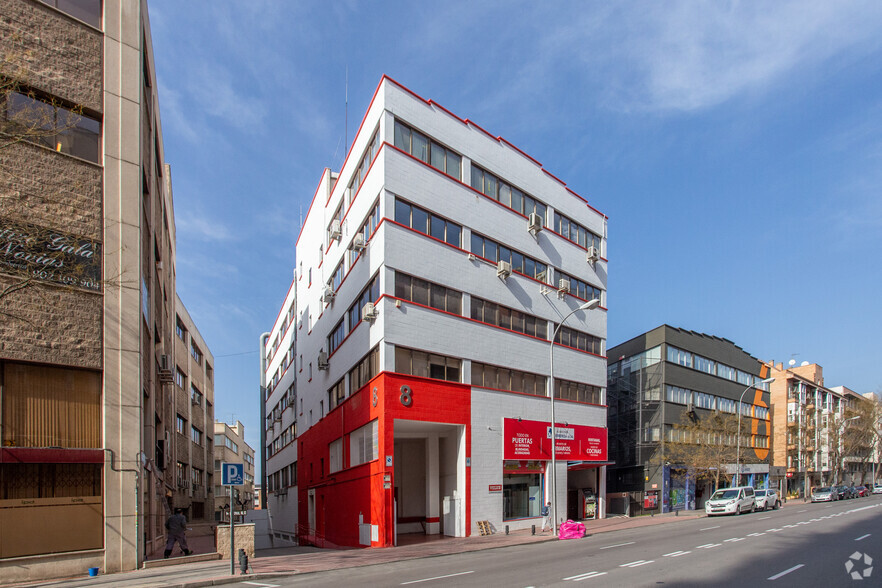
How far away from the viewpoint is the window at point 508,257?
103 feet

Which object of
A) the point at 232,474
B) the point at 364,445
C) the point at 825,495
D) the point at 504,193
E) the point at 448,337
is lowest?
the point at 825,495

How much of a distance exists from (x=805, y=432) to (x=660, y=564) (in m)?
71.0

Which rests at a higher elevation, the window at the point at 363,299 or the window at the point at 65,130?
the window at the point at 65,130

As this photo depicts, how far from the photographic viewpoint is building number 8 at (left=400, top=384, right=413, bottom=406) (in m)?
26.3

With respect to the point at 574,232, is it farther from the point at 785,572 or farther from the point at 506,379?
the point at 785,572

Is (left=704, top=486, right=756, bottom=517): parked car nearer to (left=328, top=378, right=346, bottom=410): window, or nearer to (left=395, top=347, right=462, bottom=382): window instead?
(left=395, top=347, right=462, bottom=382): window

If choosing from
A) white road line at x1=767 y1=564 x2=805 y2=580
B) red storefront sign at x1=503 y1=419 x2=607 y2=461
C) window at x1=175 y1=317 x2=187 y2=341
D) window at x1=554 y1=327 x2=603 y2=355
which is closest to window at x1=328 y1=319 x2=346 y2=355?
red storefront sign at x1=503 y1=419 x2=607 y2=461

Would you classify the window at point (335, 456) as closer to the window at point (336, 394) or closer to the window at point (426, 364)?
the window at point (336, 394)

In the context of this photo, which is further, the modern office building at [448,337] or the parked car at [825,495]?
the parked car at [825,495]

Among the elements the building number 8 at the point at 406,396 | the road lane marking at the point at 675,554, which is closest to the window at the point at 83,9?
the building number 8 at the point at 406,396

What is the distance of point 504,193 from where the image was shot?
33.8 meters

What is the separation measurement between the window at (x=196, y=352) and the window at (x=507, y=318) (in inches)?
1167

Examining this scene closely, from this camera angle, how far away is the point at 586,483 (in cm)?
3978

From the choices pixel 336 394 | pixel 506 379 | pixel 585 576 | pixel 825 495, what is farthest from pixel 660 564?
pixel 825 495
